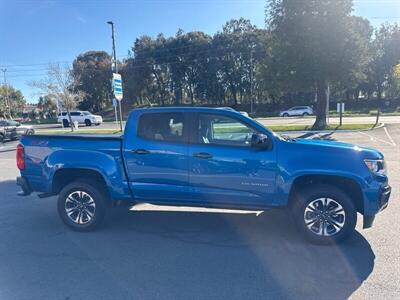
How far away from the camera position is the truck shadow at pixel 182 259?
11.3 ft

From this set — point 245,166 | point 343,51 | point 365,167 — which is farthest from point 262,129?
point 343,51

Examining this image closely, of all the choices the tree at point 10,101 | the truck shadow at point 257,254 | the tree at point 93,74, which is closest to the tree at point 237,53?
the tree at point 93,74

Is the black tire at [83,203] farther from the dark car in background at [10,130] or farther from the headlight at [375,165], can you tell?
the dark car in background at [10,130]

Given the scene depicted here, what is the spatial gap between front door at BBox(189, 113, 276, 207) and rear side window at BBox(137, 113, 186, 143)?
256 mm

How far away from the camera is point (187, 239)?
15.6 feet

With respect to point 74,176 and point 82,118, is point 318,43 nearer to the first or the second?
point 74,176

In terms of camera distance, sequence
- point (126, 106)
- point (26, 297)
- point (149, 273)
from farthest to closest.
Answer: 1. point (126, 106)
2. point (149, 273)
3. point (26, 297)

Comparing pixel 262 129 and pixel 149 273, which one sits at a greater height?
pixel 262 129

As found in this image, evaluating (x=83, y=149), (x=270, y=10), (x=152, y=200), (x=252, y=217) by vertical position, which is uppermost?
(x=270, y=10)

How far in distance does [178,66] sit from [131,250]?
5633 centimetres

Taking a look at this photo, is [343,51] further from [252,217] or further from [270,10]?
[252,217]

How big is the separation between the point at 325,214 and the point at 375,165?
921 millimetres

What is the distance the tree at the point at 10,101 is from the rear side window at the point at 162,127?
2809 inches

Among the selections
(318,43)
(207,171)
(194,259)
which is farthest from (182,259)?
(318,43)
